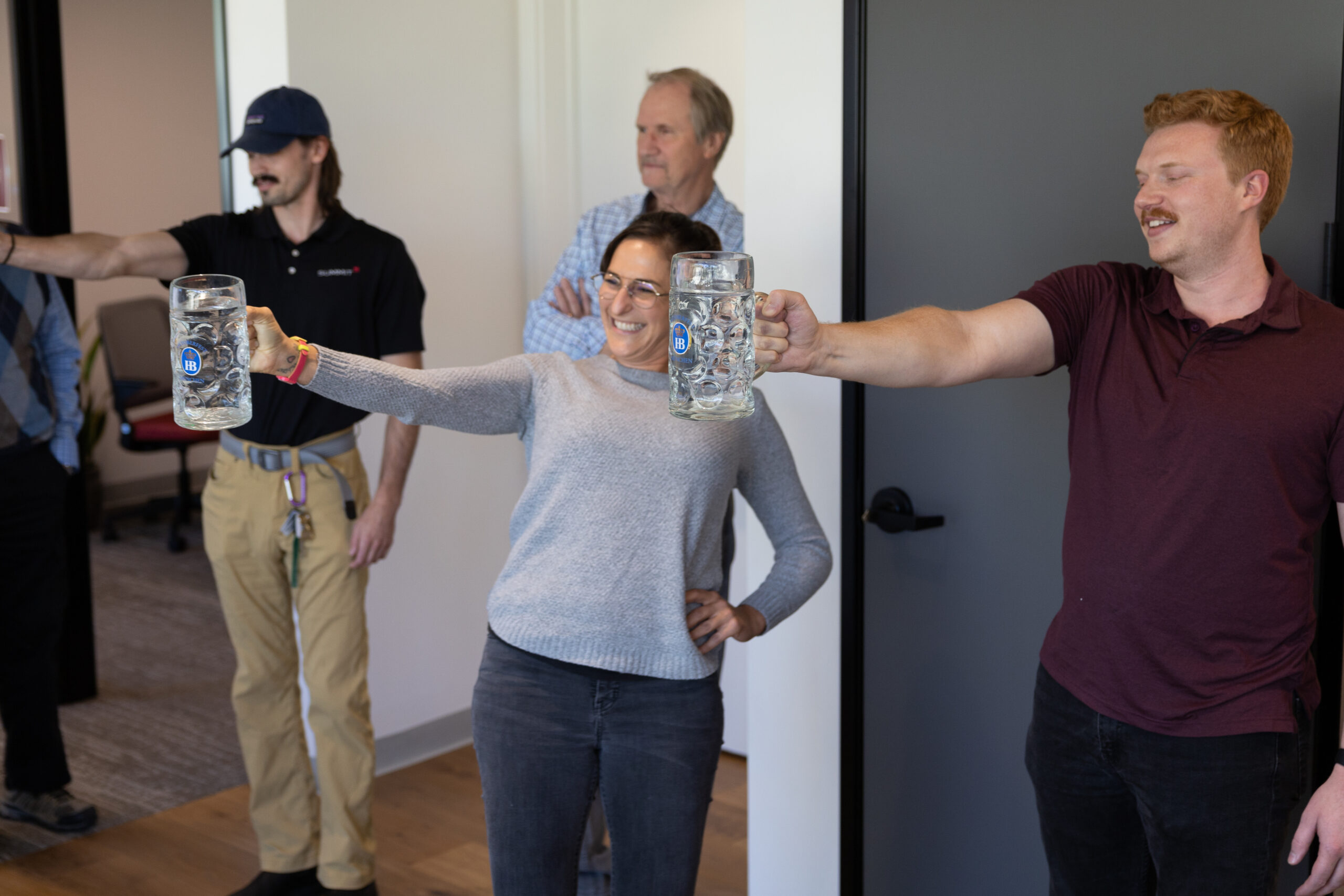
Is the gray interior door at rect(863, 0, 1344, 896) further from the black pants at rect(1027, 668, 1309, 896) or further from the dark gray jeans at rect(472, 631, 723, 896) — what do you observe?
the dark gray jeans at rect(472, 631, 723, 896)

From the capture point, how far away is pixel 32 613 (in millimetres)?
3086

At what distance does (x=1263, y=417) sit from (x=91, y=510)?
6278mm

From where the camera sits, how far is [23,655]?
3090 millimetres

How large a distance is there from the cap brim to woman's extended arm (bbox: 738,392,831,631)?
137cm

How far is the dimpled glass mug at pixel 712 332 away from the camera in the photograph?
139cm

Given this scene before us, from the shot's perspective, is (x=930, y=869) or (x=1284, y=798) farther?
(x=930, y=869)

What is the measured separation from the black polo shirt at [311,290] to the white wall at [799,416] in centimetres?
86

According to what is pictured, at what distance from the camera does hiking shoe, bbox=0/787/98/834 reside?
312 cm

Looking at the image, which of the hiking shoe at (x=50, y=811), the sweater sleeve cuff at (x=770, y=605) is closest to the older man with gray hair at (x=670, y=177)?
the sweater sleeve cuff at (x=770, y=605)

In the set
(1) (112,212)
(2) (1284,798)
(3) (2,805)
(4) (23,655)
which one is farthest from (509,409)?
(1) (112,212)

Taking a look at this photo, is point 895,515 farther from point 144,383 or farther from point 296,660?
point 144,383

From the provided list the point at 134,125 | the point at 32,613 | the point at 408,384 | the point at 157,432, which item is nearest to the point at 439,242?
the point at 32,613

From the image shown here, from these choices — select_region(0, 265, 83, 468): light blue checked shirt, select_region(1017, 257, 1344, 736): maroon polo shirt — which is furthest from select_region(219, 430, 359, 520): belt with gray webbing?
select_region(1017, 257, 1344, 736): maroon polo shirt

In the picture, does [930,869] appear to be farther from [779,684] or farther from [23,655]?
[23,655]
